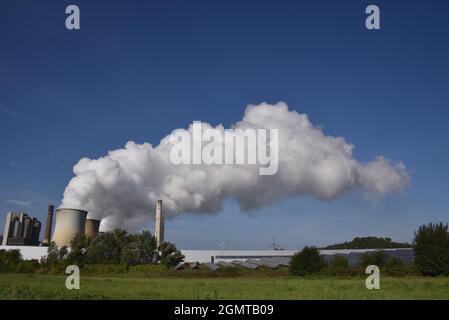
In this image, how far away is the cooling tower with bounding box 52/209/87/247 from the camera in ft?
247

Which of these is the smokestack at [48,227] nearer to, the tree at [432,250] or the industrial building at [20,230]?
the industrial building at [20,230]

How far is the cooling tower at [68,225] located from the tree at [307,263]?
44340mm

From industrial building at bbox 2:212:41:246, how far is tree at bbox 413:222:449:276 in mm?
89761

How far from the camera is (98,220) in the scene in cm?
8238

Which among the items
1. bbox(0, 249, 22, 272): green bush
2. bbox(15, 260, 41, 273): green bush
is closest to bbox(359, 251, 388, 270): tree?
bbox(15, 260, 41, 273): green bush

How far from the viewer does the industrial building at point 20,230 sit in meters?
102

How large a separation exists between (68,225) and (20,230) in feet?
124

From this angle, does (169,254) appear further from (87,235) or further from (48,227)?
(48,227)

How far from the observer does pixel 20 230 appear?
346 ft

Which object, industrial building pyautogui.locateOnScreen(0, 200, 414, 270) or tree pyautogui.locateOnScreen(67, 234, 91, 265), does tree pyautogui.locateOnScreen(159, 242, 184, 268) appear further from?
tree pyautogui.locateOnScreen(67, 234, 91, 265)

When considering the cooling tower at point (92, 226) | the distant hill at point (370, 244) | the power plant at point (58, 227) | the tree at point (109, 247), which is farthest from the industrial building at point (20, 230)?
the distant hill at point (370, 244)

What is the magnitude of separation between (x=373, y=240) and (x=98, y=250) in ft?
413
